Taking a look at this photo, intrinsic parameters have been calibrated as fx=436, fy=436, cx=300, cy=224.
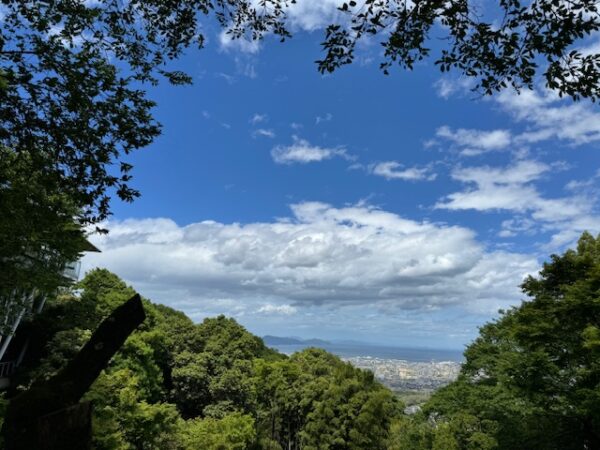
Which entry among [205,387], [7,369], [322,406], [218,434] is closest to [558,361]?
[218,434]

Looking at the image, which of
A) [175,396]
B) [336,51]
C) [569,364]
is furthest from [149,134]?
[175,396]

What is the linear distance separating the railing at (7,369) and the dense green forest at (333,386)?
1.07 meters

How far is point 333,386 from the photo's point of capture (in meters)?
36.5

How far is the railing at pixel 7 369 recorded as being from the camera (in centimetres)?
2502

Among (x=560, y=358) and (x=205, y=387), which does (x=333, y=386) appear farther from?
(x=560, y=358)

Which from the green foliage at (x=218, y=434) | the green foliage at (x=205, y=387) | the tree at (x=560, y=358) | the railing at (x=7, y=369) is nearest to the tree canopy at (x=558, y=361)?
the tree at (x=560, y=358)

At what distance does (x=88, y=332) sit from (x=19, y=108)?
24541 mm

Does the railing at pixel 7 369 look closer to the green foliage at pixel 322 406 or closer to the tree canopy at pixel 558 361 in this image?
the green foliage at pixel 322 406

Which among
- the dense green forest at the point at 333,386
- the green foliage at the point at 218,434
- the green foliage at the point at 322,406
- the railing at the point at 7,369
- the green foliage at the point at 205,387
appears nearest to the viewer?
the dense green forest at the point at 333,386

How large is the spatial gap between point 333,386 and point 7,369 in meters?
23.3

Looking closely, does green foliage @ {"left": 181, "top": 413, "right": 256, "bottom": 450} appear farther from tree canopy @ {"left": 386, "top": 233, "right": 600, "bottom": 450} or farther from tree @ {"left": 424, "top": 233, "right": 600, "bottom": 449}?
tree @ {"left": 424, "top": 233, "right": 600, "bottom": 449}

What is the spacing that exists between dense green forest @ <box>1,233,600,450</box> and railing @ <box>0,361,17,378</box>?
1.07 meters

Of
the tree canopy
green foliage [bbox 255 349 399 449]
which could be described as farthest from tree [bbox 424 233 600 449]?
green foliage [bbox 255 349 399 449]

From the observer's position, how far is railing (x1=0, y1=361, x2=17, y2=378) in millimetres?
25016
